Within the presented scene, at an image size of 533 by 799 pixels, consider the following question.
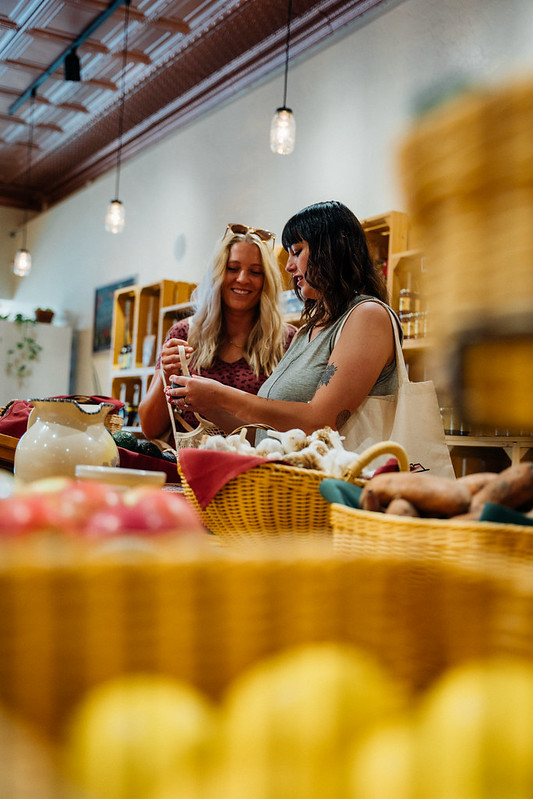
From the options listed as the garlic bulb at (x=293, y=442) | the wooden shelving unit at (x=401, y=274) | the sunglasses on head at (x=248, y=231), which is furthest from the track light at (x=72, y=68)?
the garlic bulb at (x=293, y=442)

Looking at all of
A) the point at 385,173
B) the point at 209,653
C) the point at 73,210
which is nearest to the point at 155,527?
the point at 209,653

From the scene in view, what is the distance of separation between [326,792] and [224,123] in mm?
5629

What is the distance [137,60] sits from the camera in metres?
5.40

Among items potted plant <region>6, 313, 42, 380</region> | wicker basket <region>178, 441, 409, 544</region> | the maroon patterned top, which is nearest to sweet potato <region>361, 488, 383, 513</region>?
wicker basket <region>178, 441, 409, 544</region>

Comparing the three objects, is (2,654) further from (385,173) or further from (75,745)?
(385,173)

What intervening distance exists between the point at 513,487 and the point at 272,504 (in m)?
0.34

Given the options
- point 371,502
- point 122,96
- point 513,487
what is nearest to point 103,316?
point 122,96

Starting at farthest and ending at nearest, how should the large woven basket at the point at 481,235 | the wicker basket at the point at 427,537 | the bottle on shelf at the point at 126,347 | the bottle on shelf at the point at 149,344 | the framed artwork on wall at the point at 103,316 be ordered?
the framed artwork on wall at the point at 103,316 → the bottle on shelf at the point at 126,347 → the bottle on shelf at the point at 149,344 → the wicker basket at the point at 427,537 → the large woven basket at the point at 481,235

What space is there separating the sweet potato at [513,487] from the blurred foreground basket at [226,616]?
272 millimetres

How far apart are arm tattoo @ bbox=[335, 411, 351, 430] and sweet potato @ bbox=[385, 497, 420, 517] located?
729mm

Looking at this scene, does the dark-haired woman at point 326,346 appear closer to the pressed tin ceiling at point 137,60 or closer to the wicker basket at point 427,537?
the wicker basket at point 427,537

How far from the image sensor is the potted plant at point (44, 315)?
7609 mm

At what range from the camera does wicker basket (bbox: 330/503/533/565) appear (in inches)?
21.5

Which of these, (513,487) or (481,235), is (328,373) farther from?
(481,235)
